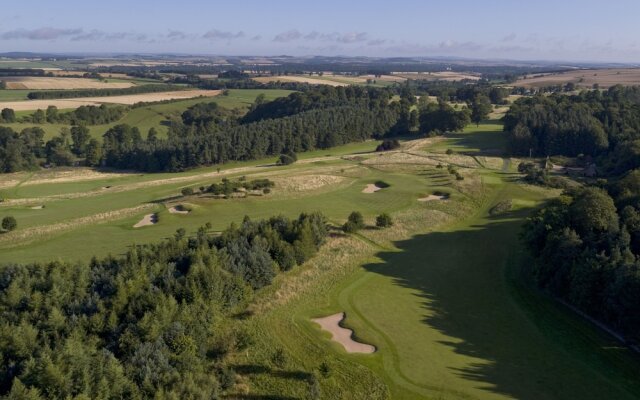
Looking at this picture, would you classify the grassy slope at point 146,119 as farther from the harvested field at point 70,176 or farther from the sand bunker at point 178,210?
the sand bunker at point 178,210

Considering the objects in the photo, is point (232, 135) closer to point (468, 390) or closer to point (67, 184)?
point (67, 184)

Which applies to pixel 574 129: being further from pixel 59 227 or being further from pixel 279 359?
pixel 59 227

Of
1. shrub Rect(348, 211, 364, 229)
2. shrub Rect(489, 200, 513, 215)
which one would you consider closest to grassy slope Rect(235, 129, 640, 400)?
shrub Rect(348, 211, 364, 229)

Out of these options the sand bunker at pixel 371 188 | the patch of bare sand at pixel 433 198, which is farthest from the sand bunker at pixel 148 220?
the patch of bare sand at pixel 433 198

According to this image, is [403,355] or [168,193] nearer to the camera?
[403,355]

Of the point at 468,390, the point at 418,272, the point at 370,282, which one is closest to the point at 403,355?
the point at 468,390

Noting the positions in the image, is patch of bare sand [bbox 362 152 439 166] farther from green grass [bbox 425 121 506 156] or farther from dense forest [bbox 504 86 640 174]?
dense forest [bbox 504 86 640 174]
